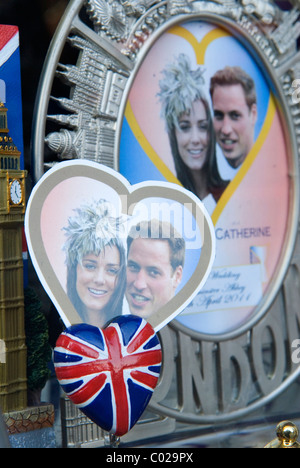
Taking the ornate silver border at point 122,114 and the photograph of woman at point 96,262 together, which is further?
the ornate silver border at point 122,114

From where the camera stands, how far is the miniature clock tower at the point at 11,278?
9.28 ft

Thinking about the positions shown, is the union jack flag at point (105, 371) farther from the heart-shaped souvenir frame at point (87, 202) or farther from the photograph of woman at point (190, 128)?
the photograph of woman at point (190, 128)

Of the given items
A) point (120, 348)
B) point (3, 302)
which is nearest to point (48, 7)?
point (3, 302)

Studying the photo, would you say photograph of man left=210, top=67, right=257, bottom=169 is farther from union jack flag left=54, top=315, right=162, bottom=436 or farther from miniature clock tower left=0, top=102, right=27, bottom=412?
union jack flag left=54, top=315, right=162, bottom=436

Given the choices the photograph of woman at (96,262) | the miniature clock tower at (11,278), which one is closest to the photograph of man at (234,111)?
the photograph of woman at (96,262)

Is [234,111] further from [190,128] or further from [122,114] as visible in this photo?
[122,114]

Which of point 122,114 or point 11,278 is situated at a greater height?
point 122,114

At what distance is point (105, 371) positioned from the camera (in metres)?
2.69

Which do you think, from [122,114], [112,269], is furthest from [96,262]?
[122,114]

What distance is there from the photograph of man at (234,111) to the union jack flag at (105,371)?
4.22 feet

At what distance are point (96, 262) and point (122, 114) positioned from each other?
2.38 feet

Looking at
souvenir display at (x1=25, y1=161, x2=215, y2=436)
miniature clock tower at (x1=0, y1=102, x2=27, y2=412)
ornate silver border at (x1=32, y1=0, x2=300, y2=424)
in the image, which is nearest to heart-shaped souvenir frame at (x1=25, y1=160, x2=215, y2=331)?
souvenir display at (x1=25, y1=161, x2=215, y2=436)

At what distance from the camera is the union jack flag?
2676 mm

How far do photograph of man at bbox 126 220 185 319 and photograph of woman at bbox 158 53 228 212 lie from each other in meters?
0.53
